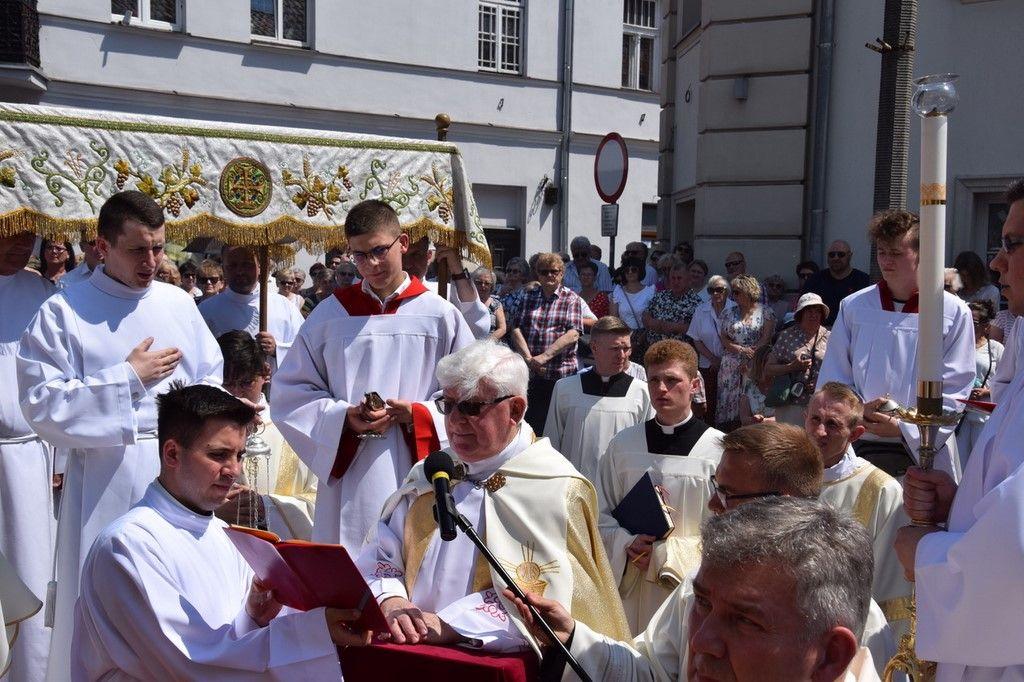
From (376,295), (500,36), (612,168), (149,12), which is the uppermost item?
(500,36)

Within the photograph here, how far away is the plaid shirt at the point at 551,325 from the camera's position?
381 inches

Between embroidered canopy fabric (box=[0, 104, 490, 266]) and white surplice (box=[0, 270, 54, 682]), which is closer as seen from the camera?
white surplice (box=[0, 270, 54, 682])

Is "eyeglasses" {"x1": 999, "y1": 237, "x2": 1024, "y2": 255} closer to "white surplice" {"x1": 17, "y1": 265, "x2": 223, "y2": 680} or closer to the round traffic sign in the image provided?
"white surplice" {"x1": 17, "y1": 265, "x2": 223, "y2": 680}

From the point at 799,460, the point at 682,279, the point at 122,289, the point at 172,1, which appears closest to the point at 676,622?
the point at 799,460

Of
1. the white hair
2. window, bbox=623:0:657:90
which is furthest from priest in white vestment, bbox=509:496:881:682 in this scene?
window, bbox=623:0:657:90

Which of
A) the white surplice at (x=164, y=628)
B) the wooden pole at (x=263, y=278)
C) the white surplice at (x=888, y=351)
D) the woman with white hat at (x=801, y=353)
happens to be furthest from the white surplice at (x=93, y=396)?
the woman with white hat at (x=801, y=353)

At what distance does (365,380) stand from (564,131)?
61.0ft

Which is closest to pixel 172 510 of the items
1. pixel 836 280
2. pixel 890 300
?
pixel 890 300

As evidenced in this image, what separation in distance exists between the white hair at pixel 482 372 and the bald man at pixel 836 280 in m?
6.55

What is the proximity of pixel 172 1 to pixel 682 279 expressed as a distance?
12.5m

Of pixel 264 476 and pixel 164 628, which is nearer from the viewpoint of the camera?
pixel 164 628

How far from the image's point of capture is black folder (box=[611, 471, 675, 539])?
4410 millimetres

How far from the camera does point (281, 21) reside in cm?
2033

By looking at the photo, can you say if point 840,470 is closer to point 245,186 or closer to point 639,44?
point 245,186
